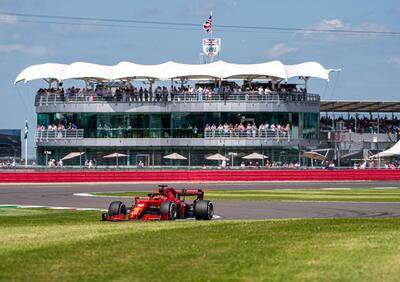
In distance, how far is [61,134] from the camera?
267ft

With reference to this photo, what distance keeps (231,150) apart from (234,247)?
62847 mm

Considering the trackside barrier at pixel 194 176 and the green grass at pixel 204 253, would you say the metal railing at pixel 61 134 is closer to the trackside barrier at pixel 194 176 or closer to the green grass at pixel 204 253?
the trackside barrier at pixel 194 176

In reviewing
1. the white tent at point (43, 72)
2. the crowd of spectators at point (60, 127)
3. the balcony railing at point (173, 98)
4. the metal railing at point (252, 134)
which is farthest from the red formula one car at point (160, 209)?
the white tent at point (43, 72)

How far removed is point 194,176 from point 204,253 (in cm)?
4852

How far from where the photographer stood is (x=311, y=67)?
8231 cm

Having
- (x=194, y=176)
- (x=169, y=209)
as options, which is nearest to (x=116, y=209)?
(x=169, y=209)

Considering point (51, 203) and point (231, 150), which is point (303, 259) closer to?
point (51, 203)

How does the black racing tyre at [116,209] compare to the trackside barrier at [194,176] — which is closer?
the black racing tyre at [116,209]

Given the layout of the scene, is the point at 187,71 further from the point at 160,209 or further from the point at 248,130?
the point at 160,209

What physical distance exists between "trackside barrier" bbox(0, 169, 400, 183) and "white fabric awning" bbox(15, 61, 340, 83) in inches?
604

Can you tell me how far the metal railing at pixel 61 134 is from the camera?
80750 millimetres

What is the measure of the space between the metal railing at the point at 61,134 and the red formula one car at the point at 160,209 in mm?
55456

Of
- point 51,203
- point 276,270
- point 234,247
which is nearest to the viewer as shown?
point 276,270

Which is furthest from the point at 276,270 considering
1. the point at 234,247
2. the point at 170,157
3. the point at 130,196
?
the point at 170,157
